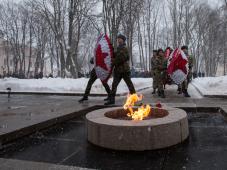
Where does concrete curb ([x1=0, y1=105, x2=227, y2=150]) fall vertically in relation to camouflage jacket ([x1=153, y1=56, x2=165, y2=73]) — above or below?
below

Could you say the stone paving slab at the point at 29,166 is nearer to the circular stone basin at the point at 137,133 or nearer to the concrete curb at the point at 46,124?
the circular stone basin at the point at 137,133

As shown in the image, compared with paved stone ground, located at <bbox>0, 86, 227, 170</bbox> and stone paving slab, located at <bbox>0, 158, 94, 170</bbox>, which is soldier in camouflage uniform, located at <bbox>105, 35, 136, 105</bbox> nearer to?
paved stone ground, located at <bbox>0, 86, 227, 170</bbox>

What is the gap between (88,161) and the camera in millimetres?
3793

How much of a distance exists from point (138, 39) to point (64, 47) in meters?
18.1

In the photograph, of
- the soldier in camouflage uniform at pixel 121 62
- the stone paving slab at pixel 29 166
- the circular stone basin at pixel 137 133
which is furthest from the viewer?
the soldier in camouflage uniform at pixel 121 62

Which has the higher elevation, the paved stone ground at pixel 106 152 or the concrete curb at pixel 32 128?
the concrete curb at pixel 32 128

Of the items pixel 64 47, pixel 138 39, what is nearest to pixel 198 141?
pixel 64 47

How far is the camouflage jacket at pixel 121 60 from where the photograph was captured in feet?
26.6

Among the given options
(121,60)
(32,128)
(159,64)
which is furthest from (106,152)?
(159,64)

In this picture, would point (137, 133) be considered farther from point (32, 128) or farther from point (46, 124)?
point (46, 124)

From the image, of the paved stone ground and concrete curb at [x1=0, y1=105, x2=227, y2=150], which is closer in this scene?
the paved stone ground

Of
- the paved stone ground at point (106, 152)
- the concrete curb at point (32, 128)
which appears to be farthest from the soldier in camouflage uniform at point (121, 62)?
the paved stone ground at point (106, 152)

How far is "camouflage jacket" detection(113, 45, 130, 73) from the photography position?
26.6 ft

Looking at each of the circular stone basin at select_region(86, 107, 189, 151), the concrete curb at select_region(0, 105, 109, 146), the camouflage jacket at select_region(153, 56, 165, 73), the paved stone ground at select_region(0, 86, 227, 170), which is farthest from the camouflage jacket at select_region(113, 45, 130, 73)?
the circular stone basin at select_region(86, 107, 189, 151)
